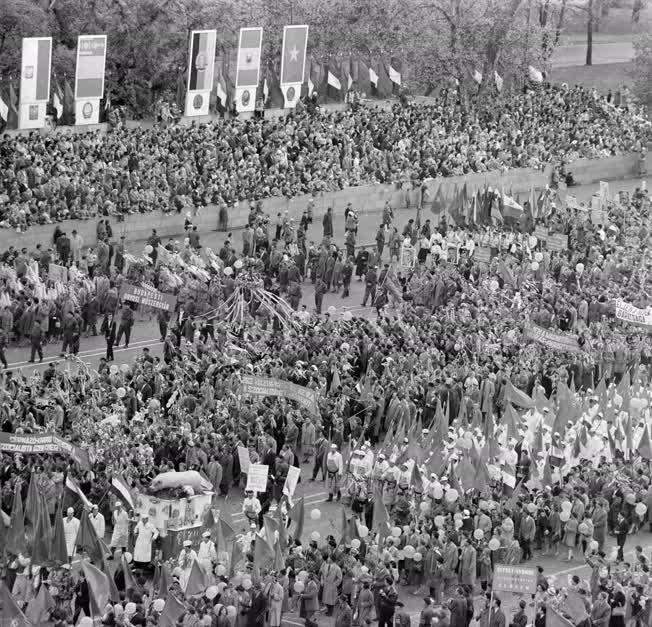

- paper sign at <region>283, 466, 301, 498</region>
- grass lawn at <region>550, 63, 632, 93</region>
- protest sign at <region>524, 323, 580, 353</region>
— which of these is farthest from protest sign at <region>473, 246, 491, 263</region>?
grass lawn at <region>550, 63, 632, 93</region>

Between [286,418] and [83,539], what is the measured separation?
22.0 ft

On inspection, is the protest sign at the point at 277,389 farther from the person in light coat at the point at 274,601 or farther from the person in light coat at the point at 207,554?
the person in light coat at the point at 274,601

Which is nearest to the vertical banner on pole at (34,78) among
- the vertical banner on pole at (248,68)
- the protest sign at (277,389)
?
the vertical banner on pole at (248,68)

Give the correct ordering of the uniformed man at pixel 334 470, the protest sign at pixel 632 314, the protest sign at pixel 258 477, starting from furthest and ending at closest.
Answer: the protest sign at pixel 632 314, the uniformed man at pixel 334 470, the protest sign at pixel 258 477

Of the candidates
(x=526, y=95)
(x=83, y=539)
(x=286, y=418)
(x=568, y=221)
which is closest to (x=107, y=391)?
(x=286, y=418)

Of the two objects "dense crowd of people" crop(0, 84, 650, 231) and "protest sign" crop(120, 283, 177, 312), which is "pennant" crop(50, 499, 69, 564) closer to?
"protest sign" crop(120, 283, 177, 312)

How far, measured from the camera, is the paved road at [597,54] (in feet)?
291

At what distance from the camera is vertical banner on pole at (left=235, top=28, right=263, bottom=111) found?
57.8 meters

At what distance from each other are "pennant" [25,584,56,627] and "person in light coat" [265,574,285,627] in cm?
323

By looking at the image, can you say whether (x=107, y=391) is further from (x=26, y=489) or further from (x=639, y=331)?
(x=639, y=331)

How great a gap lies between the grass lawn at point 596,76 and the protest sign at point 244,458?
162ft

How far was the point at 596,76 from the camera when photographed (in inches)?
3351

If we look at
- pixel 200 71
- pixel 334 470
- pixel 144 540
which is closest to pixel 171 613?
pixel 144 540

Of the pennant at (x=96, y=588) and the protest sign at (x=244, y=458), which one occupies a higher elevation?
the protest sign at (x=244, y=458)
